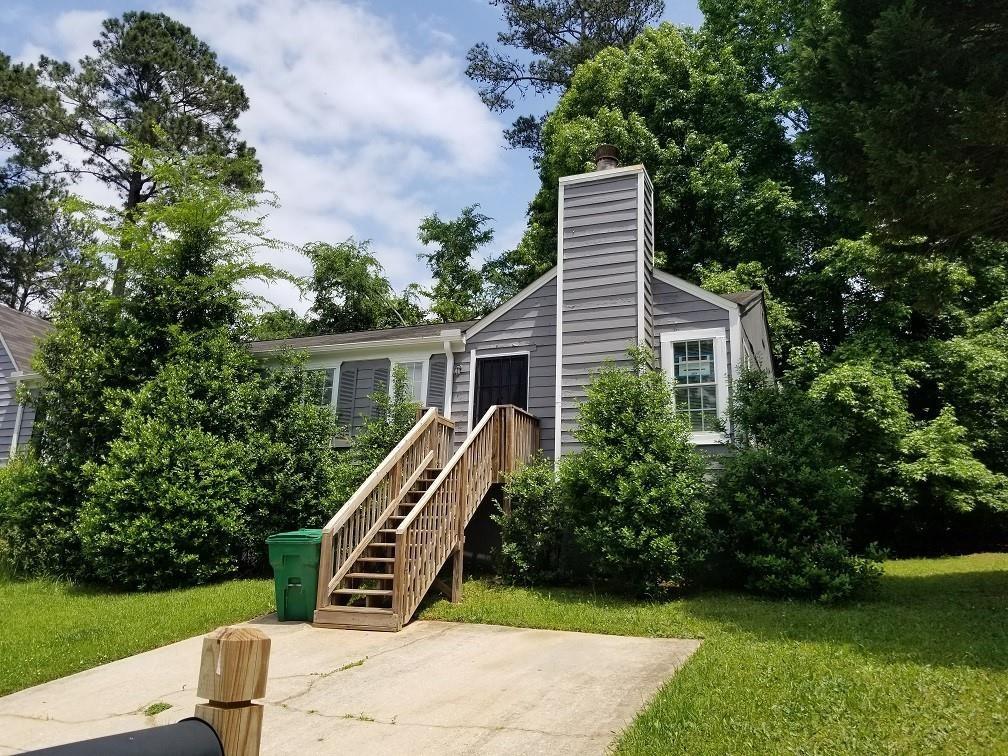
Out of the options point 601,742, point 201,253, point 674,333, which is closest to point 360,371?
point 201,253

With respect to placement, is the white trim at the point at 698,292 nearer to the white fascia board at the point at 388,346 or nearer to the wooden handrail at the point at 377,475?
the white fascia board at the point at 388,346

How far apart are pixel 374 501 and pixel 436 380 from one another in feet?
13.5

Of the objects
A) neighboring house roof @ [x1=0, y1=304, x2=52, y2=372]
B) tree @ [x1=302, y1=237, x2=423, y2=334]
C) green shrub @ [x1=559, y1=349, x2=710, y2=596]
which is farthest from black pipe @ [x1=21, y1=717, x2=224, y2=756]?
tree @ [x1=302, y1=237, x2=423, y2=334]

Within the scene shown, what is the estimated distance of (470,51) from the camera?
25750 mm

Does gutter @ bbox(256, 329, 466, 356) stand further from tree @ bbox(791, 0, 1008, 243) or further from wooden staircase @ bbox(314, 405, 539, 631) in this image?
tree @ bbox(791, 0, 1008, 243)

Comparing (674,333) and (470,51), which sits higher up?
(470,51)

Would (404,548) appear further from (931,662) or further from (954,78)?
(954,78)

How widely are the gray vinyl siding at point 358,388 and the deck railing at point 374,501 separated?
3.20 m

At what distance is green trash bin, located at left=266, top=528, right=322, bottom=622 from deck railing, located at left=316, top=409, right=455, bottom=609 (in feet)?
0.52

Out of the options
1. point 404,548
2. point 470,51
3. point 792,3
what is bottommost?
point 404,548

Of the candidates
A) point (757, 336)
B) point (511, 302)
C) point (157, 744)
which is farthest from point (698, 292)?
point (157, 744)

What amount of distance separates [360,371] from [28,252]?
2297 centimetres

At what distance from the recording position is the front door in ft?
36.4

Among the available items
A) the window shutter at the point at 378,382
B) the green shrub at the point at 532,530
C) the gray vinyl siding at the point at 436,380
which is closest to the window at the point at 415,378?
the gray vinyl siding at the point at 436,380
